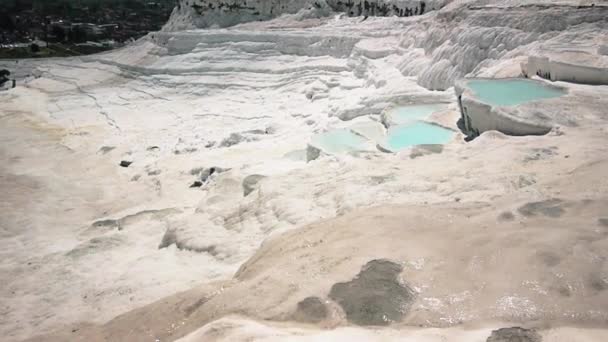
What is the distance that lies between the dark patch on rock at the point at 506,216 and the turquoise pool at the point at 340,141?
194 inches

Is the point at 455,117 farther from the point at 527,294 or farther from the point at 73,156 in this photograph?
the point at 73,156

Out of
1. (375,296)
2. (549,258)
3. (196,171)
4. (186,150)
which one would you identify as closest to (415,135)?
(196,171)

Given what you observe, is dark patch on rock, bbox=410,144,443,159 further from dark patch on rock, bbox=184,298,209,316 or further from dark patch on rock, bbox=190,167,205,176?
dark patch on rock, bbox=190,167,205,176

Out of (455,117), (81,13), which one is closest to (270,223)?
(455,117)

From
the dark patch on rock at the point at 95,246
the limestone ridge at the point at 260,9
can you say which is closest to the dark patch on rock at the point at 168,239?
the dark patch on rock at the point at 95,246

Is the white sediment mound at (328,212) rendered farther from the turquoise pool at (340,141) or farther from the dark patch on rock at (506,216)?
the turquoise pool at (340,141)

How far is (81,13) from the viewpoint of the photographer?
57500 mm

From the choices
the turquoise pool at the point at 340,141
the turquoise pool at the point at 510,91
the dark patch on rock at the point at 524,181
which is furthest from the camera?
the turquoise pool at the point at 340,141

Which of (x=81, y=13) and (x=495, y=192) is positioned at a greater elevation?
(x=81, y=13)

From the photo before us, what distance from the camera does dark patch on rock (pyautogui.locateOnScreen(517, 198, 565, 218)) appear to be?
5.31 m

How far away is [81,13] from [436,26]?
53731 millimetres

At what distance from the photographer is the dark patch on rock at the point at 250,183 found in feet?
29.9

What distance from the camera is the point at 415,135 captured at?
33.0 feet

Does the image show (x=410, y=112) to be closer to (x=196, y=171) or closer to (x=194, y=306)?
(x=196, y=171)
